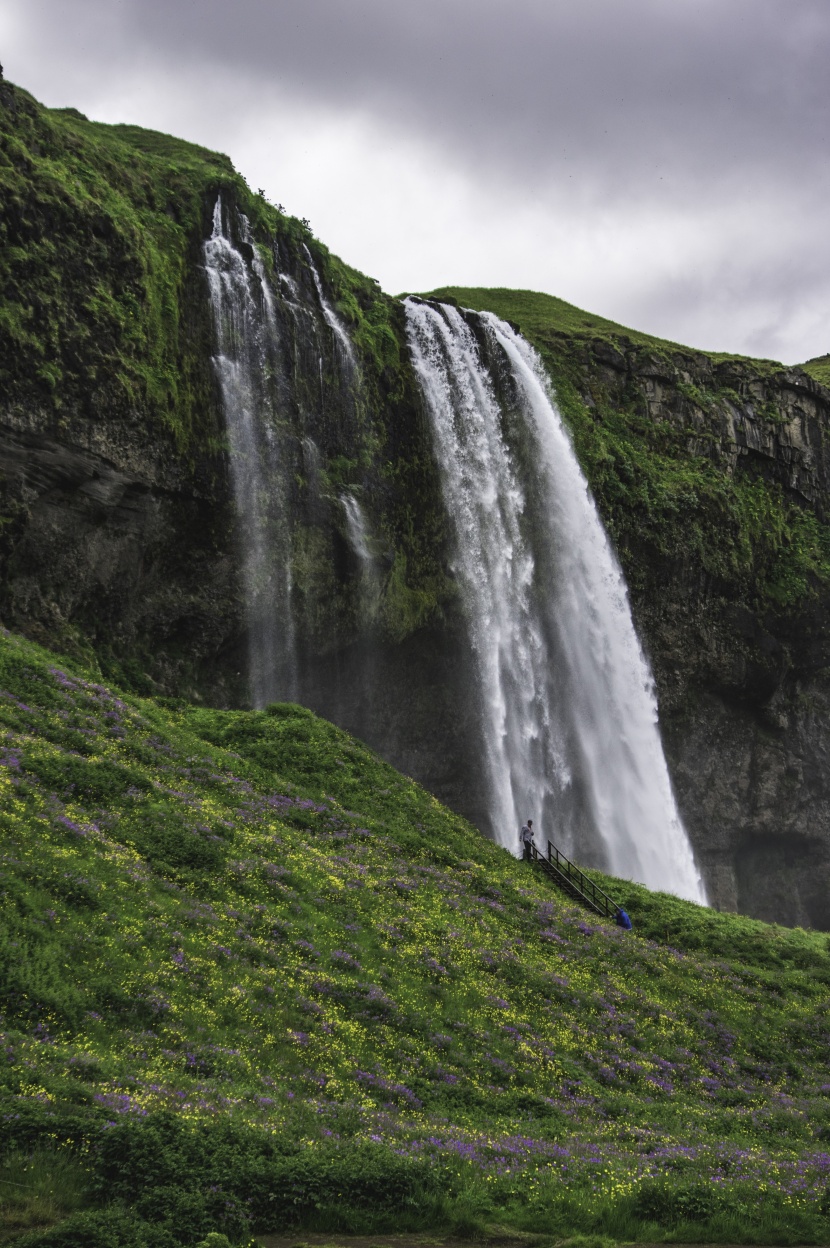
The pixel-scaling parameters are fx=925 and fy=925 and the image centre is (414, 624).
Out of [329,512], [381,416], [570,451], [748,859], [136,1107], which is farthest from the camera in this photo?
[748,859]

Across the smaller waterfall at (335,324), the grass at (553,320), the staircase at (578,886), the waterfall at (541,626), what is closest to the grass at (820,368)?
the grass at (553,320)

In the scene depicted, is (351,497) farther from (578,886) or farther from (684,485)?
(684,485)

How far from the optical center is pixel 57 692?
23.6m

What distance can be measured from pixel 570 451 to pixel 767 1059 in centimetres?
3390

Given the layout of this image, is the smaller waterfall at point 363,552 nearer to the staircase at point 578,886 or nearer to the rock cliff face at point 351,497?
the rock cliff face at point 351,497

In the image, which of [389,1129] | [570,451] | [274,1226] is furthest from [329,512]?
[274,1226]

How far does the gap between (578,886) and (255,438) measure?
69.0 feet

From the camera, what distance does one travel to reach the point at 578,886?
30625 mm

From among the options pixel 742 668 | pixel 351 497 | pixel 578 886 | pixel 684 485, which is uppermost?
pixel 684 485

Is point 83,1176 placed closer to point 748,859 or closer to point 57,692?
point 57,692

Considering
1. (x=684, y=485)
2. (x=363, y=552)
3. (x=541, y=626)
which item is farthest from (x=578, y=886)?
(x=684, y=485)

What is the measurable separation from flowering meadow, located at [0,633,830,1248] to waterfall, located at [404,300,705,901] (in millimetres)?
13871

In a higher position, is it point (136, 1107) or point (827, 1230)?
point (136, 1107)

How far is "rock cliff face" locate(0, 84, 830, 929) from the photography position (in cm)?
3088
